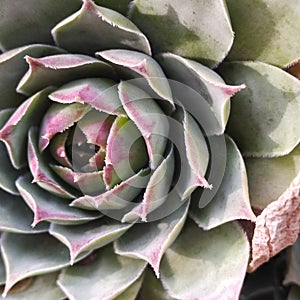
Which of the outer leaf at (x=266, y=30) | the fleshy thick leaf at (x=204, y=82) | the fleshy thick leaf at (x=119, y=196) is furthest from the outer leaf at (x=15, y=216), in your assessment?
the outer leaf at (x=266, y=30)

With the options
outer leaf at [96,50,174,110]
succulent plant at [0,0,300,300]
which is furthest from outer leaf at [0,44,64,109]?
outer leaf at [96,50,174,110]

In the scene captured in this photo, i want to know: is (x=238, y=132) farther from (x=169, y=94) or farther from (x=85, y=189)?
(x=85, y=189)

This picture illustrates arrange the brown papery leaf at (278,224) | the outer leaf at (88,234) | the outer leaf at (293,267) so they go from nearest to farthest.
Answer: the brown papery leaf at (278,224)
the outer leaf at (88,234)
the outer leaf at (293,267)

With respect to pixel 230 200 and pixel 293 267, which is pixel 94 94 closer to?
pixel 230 200

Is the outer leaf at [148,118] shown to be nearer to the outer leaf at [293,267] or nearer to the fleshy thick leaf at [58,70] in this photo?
the fleshy thick leaf at [58,70]

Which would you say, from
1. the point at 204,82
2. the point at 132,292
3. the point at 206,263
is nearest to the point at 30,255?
the point at 132,292

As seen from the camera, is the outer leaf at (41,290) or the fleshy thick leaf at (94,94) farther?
the outer leaf at (41,290)
